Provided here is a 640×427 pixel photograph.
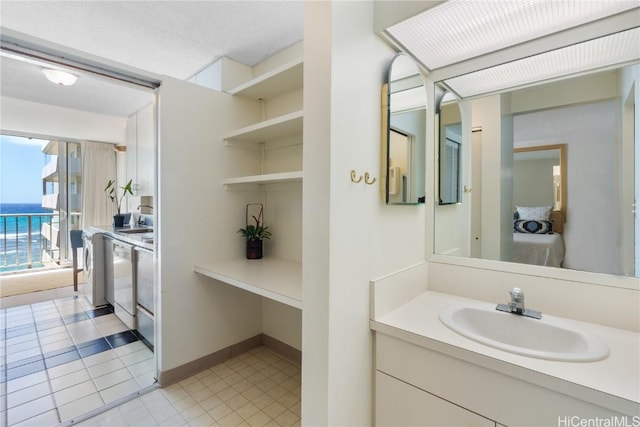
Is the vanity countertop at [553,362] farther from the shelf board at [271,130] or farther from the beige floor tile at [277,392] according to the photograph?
the shelf board at [271,130]

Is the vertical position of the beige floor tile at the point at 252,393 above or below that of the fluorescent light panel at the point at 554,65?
below

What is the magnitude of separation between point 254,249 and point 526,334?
176 centimetres

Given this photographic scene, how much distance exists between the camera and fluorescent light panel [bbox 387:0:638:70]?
3.40 feet

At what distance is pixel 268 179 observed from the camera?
1754 mm

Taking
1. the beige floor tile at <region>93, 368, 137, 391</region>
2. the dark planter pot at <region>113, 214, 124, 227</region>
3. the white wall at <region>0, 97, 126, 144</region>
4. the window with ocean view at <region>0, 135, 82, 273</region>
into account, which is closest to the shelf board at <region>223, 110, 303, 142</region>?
the beige floor tile at <region>93, 368, 137, 391</region>

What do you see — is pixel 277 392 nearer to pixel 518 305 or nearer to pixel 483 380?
pixel 483 380

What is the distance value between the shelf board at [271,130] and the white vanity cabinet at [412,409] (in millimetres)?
1393

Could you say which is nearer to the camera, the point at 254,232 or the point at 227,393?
the point at 227,393

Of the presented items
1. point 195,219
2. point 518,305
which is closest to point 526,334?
point 518,305

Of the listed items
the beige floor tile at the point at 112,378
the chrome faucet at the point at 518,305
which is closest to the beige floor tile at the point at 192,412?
the beige floor tile at the point at 112,378

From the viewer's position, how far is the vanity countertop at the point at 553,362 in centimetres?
77

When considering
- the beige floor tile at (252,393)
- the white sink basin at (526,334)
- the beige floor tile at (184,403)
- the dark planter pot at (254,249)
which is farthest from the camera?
the dark planter pot at (254,249)

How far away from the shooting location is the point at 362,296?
1144mm

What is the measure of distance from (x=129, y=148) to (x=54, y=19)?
2004mm
